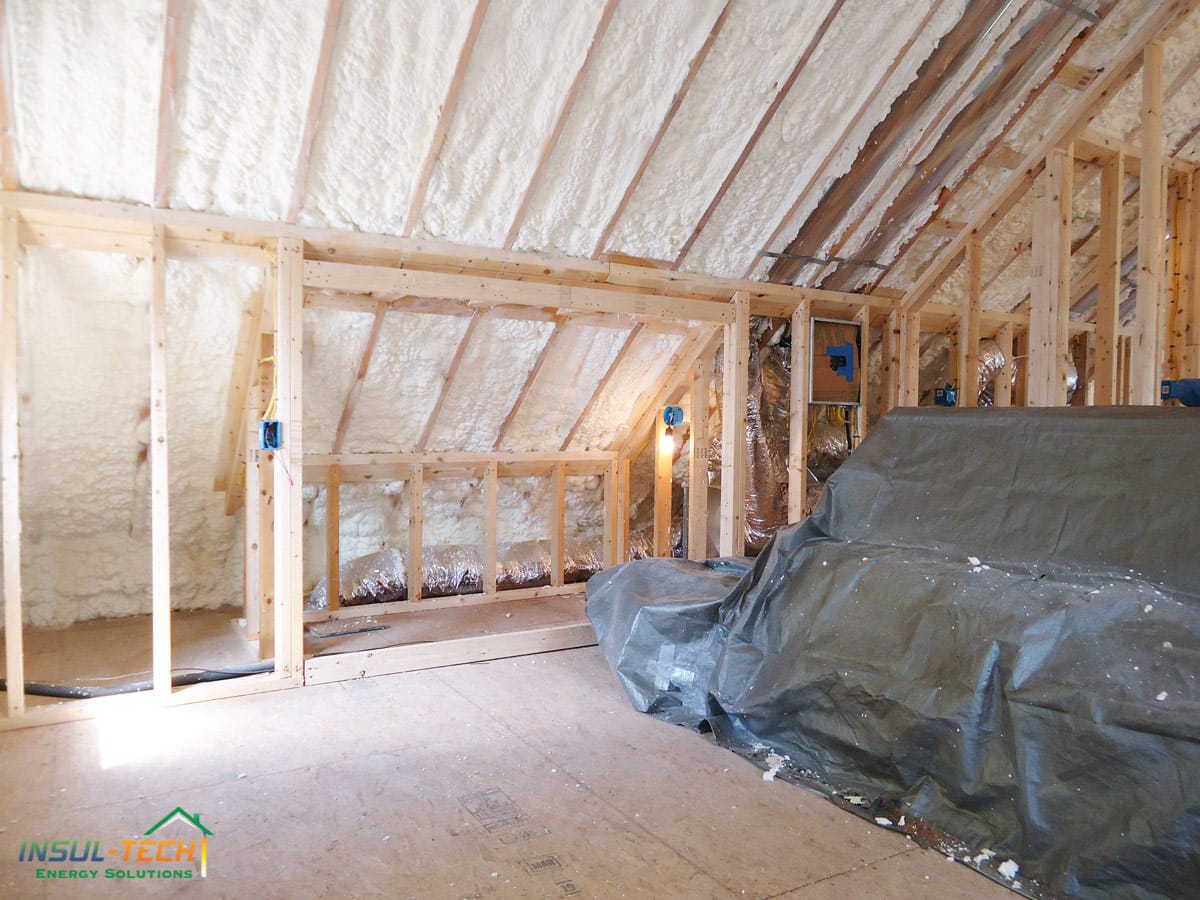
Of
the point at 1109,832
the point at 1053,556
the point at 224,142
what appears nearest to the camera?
the point at 1109,832

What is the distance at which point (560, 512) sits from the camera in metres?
5.40

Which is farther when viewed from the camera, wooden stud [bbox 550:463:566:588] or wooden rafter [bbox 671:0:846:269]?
wooden stud [bbox 550:463:566:588]

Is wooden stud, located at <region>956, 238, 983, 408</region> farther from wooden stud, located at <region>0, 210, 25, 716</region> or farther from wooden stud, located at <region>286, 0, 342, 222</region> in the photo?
wooden stud, located at <region>0, 210, 25, 716</region>

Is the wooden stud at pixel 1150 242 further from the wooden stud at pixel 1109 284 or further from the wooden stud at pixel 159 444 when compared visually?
the wooden stud at pixel 159 444

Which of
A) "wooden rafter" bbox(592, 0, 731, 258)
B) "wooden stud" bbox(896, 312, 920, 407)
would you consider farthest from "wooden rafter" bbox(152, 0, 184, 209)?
"wooden stud" bbox(896, 312, 920, 407)

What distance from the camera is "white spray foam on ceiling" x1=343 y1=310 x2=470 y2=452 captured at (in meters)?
4.12

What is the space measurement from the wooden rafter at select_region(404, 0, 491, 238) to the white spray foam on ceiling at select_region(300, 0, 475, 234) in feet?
0.08

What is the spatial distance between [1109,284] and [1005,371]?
1368 mm

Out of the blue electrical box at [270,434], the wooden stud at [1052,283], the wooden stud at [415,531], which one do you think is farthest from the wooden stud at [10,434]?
the wooden stud at [1052,283]

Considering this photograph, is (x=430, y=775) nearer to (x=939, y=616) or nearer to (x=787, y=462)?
(x=939, y=616)

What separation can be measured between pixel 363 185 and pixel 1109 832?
344 cm

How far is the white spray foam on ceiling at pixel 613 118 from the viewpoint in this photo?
124 inches

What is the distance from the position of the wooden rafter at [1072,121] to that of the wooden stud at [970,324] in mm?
100

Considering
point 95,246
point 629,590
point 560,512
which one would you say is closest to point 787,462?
point 560,512
